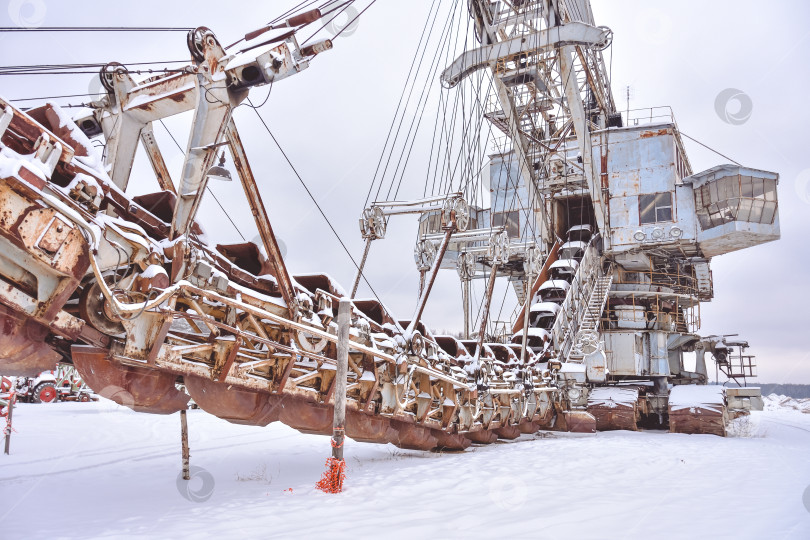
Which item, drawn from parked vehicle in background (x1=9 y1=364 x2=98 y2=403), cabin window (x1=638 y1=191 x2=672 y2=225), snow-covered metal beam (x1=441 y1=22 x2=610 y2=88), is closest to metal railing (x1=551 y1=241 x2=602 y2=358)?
cabin window (x1=638 y1=191 x2=672 y2=225)

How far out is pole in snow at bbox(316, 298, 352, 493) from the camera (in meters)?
6.78

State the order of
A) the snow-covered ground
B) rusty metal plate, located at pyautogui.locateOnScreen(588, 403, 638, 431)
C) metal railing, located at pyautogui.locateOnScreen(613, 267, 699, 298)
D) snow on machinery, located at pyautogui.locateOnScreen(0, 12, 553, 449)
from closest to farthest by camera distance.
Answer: snow on machinery, located at pyautogui.locateOnScreen(0, 12, 553, 449) < the snow-covered ground < rusty metal plate, located at pyautogui.locateOnScreen(588, 403, 638, 431) < metal railing, located at pyautogui.locateOnScreen(613, 267, 699, 298)

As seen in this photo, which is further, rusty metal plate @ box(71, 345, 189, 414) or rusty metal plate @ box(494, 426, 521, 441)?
rusty metal plate @ box(494, 426, 521, 441)

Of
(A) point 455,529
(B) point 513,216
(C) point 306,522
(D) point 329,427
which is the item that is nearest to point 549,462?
(D) point 329,427

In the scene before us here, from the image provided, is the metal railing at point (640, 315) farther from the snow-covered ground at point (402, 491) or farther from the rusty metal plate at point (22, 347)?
the rusty metal plate at point (22, 347)

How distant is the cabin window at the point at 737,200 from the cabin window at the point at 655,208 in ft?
3.24

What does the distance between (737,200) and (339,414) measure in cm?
1616

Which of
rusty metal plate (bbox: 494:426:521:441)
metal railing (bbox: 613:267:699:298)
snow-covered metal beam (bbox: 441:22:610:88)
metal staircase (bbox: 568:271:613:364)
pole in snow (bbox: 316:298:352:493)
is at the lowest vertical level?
rusty metal plate (bbox: 494:426:521:441)

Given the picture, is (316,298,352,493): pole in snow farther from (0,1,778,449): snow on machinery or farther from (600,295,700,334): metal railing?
(600,295,700,334): metal railing

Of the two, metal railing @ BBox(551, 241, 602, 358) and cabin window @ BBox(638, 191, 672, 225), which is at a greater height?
cabin window @ BBox(638, 191, 672, 225)

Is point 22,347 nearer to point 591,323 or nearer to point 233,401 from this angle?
point 233,401

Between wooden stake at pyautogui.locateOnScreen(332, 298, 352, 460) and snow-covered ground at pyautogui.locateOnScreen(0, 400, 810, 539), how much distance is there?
2.02 ft

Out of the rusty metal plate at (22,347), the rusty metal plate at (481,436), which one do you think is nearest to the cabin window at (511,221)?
the rusty metal plate at (481,436)

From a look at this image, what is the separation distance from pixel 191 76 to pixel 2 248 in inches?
112
